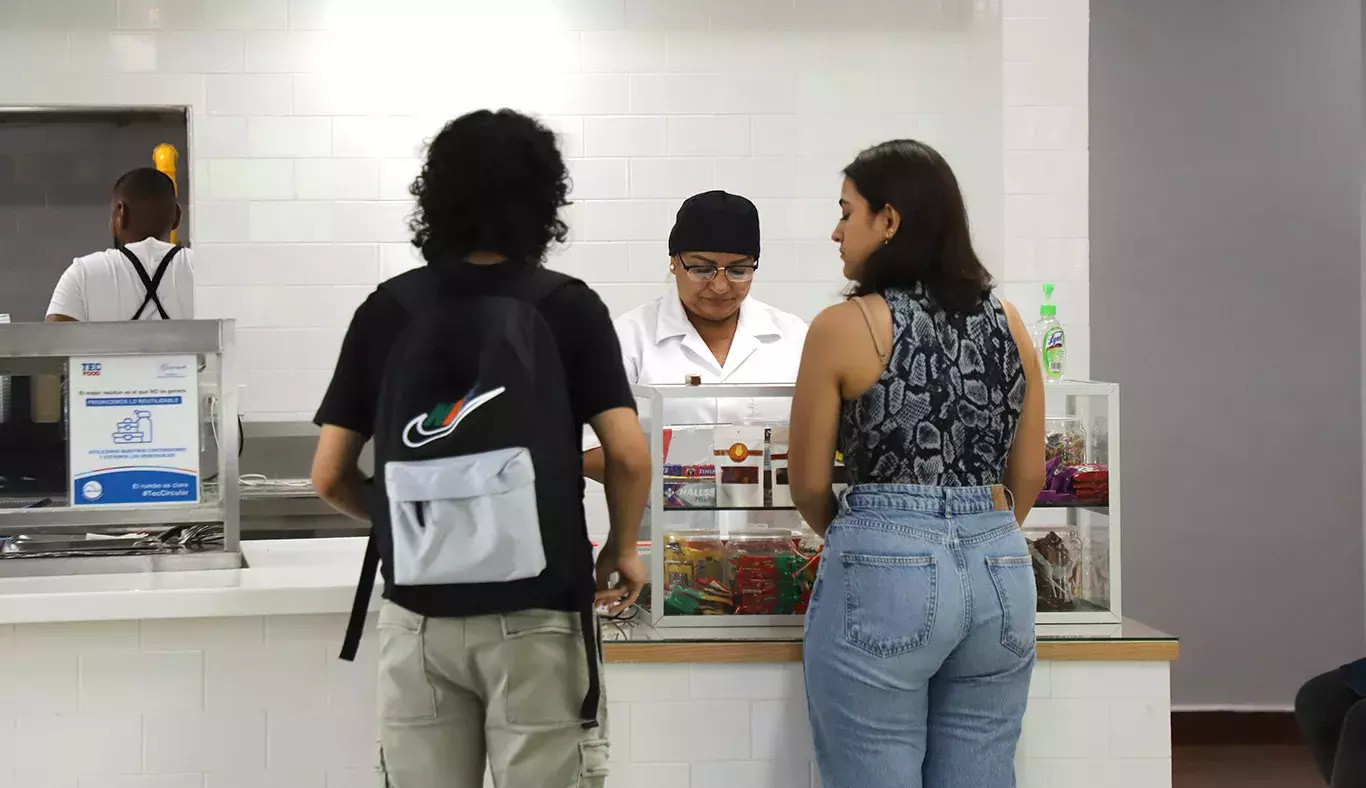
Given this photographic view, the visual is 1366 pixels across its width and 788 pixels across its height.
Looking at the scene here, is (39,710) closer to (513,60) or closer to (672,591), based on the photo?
(672,591)

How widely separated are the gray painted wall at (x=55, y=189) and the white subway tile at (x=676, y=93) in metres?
1.84

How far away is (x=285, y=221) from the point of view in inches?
174

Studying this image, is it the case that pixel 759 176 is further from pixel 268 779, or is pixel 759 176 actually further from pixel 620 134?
pixel 268 779

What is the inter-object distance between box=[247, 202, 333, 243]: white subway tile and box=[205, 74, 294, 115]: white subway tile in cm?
33

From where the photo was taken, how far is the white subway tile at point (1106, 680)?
7.82 ft

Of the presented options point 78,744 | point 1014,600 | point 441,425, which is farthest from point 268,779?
point 1014,600

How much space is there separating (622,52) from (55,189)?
2463mm

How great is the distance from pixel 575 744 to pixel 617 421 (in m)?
0.45

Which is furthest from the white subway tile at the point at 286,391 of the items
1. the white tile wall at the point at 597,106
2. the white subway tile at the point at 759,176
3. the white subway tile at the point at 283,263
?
the white subway tile at the point at 759,176

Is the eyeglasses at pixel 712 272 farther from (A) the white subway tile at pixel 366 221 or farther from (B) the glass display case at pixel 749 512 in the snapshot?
(A) the white subway tile at pixel 366 221

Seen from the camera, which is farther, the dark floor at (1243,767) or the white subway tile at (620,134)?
the white subway tile at (620,134)

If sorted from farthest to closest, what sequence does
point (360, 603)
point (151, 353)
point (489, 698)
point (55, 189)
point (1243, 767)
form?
point (55, 189), point (1243, 767), point (151, 353), point (360, 603), point (489, 698)

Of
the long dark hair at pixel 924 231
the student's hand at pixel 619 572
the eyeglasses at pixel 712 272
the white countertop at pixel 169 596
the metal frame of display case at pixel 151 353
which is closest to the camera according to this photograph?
the student's hand at pixel 619 572

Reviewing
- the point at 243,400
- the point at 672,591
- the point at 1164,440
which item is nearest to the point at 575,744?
the point at 672,591
